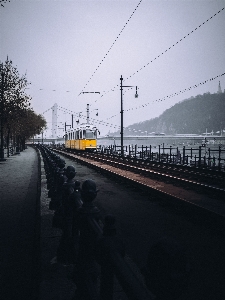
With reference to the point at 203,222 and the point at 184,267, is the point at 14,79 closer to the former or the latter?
the point at 203,222

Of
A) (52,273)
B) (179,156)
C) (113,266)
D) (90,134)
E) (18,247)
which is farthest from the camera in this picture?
(90,134)

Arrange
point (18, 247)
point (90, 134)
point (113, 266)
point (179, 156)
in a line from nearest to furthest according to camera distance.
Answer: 1. point (113, 266)
2. point (18, 247)
3. point (179, 156)
4. point (90, 134)

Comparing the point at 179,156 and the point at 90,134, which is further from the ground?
the point at 90,134

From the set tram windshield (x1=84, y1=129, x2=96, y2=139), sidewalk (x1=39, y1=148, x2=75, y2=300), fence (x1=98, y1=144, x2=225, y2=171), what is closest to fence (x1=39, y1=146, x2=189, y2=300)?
sidewalk (x1=39, y1=148, x2=75, y2=300)

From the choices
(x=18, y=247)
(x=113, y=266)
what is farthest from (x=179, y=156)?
(x=113, y=266)

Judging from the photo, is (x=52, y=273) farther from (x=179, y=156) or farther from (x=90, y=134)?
(x=90, y=134)

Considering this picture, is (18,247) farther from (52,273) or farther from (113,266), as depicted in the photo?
(113,266)

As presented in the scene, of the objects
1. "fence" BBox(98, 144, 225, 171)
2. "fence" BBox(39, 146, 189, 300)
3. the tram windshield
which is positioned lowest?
"fence" BBox(98, 144, 225, 171)

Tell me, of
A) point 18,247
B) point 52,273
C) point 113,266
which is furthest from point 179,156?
point 113,266

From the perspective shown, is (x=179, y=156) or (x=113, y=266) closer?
(x=113, y=266)

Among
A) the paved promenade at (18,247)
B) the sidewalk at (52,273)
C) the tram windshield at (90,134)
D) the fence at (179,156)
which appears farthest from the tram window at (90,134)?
the sidewalk at (52,273)

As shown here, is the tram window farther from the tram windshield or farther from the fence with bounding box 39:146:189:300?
the fence with bounding box 39:146:189:300

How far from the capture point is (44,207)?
5727mm

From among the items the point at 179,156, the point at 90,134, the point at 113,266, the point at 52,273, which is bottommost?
the point at 179,156
